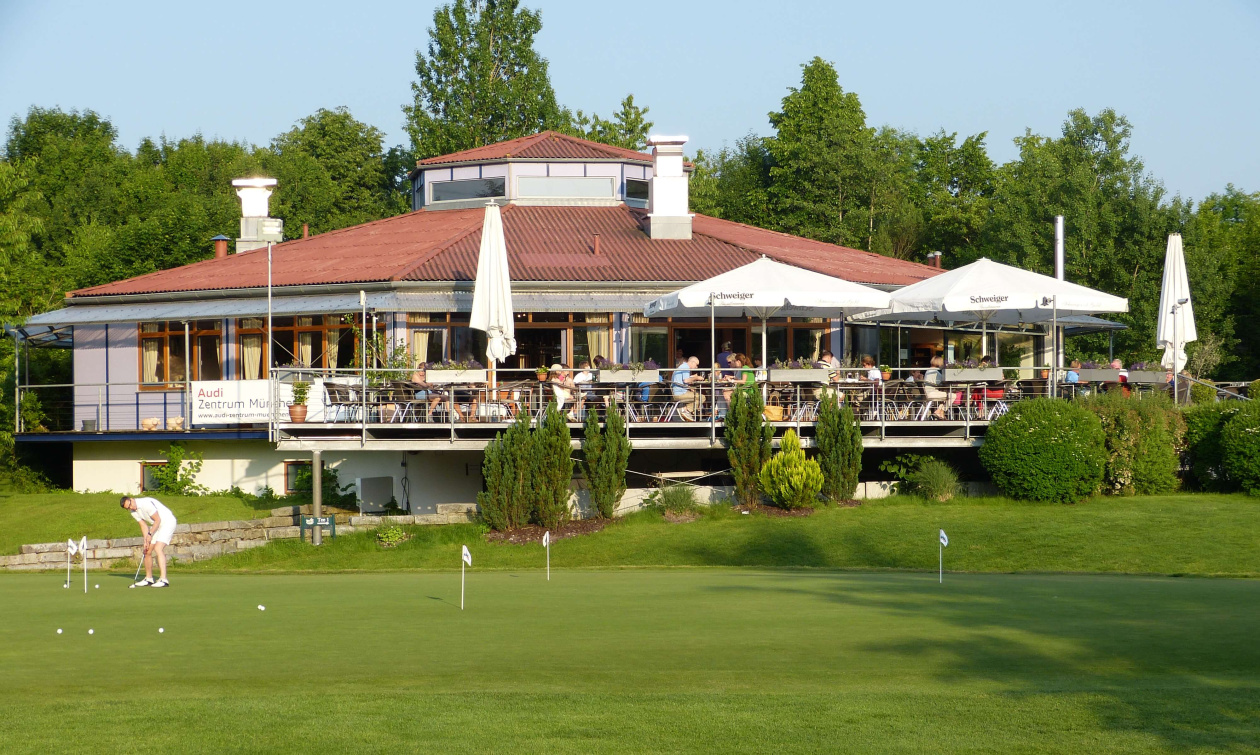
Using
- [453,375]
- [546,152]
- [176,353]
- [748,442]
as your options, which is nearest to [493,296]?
[453,375]

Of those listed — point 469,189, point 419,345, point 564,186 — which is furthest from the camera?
point 469,189

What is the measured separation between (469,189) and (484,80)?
21.8m

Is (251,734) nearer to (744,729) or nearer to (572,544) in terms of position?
(744,729)

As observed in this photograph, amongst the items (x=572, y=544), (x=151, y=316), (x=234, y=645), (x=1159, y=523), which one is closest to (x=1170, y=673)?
(x=234, y=645)

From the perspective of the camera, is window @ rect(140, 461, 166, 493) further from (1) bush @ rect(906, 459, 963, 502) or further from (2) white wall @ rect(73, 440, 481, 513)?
(1) bush @ rect(906, 459, 963, 502)

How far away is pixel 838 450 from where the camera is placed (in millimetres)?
21969

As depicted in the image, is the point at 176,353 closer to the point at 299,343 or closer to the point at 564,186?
the point at 299,343

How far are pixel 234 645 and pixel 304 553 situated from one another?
10312mm

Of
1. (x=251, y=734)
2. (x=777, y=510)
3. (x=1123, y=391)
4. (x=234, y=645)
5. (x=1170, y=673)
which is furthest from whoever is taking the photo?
(x=1123, y=391)

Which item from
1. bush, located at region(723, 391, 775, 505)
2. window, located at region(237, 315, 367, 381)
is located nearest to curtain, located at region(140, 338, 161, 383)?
window, located at region(237, 315, 367, 381)

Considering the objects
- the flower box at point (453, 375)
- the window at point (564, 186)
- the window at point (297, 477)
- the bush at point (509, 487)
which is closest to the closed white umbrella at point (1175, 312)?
the bush at point (509, 487)

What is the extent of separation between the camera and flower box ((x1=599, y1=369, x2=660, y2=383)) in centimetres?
2259

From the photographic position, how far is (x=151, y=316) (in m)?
28.7

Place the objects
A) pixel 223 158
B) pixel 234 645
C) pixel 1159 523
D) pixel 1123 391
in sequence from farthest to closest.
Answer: pixel 223 158, pixel 1123 391, pixel 1159 523, pixel 234 645
